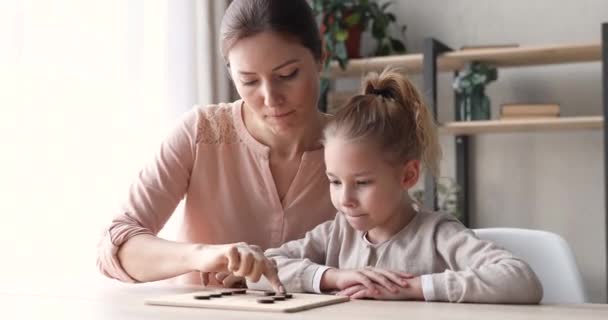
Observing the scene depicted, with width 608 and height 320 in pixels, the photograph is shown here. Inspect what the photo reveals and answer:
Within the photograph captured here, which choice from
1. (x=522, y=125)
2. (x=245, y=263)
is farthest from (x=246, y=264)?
(x=522, y=125)

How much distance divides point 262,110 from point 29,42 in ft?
3.26

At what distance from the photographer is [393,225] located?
55.2 inches

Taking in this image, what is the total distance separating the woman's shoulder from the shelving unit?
1.42 metres

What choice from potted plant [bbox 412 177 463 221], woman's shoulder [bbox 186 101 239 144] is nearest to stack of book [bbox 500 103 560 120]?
potted plant [bbox 412 177 463 221]

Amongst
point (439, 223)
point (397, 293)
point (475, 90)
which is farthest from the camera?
point (475, 90)

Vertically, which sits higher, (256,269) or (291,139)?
(291,139)

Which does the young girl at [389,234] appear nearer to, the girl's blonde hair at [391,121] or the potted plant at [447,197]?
the girl's blonde hair at [391,121]

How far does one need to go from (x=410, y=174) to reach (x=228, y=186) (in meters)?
0.44

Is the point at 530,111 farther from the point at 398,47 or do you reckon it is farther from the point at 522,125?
the point at 398,47

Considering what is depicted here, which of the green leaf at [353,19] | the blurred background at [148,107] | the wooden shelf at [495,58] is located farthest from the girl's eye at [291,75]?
the green leaf at [353,19]

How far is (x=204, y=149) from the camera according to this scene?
5.64 feet

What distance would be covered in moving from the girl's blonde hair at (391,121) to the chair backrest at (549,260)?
0.79ft

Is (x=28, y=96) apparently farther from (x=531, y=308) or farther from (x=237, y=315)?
(x=531, y=308)

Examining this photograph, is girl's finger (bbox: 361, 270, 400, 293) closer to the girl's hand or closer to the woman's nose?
the girl's hand
